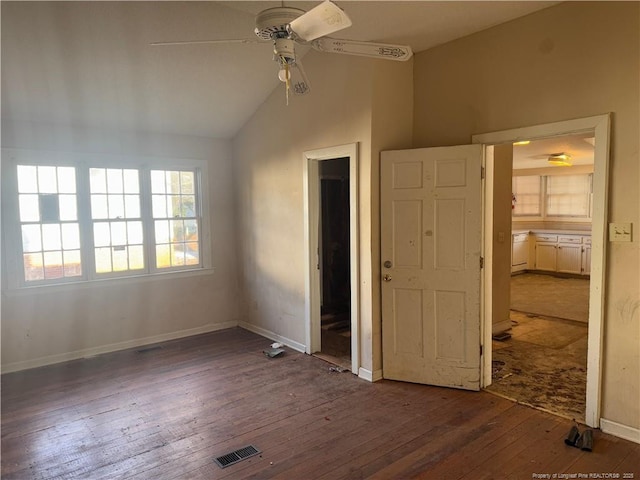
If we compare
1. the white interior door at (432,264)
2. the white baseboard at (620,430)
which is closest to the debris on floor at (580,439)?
the white baseboard at (620,430)

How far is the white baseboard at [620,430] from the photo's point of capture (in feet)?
8.85

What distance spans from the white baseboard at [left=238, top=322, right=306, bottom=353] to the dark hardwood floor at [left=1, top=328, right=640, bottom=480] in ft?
1.28

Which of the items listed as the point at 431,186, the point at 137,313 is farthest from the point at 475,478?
the point at 137,313

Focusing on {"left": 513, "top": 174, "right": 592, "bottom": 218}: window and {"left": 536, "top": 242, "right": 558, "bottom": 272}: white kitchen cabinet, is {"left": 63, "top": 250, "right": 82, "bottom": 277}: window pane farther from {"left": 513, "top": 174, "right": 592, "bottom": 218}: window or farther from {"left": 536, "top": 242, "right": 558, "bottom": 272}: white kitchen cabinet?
{"left": 513, "top": 174, "right": 592, "bottom": 218}: window

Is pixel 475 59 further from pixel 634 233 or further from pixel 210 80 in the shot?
pixel 210 80

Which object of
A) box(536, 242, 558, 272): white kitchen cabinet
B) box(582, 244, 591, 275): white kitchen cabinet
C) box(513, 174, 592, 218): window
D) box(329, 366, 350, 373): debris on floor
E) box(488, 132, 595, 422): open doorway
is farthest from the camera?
box(513, 174, 592, 218): window

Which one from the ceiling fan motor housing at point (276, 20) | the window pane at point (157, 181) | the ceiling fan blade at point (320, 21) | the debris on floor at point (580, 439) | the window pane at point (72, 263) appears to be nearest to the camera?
the ceiling fan blade at point (320, 21)

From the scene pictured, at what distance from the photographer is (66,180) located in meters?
4.41

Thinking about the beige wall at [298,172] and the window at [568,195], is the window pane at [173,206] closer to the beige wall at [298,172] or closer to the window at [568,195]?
the beige wall at [298,172]

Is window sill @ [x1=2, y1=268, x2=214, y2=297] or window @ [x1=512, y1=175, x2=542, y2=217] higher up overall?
window @ [x1=512, y1=175, x2=542, y2=217]

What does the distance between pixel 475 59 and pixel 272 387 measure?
10.4 feet

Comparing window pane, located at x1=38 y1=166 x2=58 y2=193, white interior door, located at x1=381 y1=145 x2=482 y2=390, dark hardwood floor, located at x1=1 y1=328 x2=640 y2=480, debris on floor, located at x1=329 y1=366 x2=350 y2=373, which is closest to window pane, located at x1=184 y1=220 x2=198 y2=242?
window pane, located at x1=38 y1=166 x2=58 y2=193

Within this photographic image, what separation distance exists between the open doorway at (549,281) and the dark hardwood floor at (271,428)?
1.60ft

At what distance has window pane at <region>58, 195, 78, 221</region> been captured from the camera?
14.4 feet
